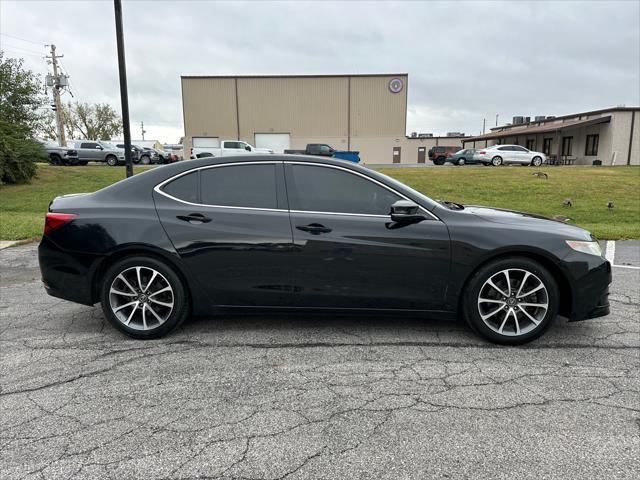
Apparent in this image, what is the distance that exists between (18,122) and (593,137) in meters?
38.0

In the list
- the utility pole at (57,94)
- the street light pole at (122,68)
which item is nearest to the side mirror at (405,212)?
the street light pole at (122,68)

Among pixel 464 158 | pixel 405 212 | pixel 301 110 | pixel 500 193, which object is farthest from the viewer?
pixel 301 110

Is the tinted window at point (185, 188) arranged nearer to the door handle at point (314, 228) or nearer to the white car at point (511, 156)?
the door handle at point (314, 228)

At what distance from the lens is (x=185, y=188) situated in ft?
12.8

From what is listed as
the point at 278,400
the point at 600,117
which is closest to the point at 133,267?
the point at 278,400

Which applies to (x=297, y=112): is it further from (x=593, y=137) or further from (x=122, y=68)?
(x=122, y=68)

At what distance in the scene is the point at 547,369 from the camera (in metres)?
3.32

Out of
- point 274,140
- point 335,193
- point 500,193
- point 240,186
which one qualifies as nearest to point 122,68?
point 240,186

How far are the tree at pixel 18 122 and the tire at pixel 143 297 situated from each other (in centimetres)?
1504

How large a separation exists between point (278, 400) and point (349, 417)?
0.48m

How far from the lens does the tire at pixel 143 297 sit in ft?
12.4

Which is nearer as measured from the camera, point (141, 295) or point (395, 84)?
point (141, 295)

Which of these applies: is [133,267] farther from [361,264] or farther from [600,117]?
[600,117]

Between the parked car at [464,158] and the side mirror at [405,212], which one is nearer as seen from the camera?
the side mirror at [405,212]
